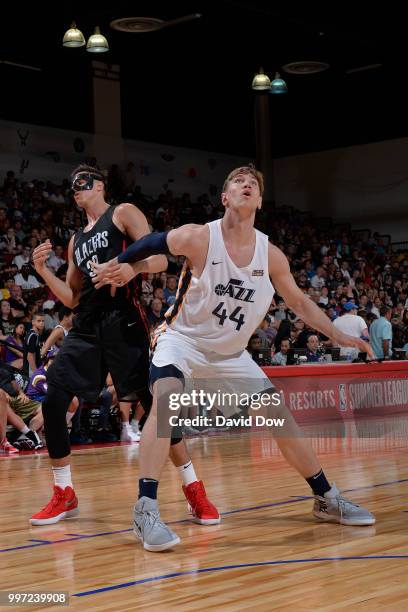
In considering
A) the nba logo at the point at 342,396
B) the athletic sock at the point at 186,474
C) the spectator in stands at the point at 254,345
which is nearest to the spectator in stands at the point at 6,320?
the spectator in stands at the point at 254,345

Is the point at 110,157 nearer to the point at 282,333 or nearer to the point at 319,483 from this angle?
the point at 282,333

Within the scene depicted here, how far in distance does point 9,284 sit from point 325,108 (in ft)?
49.7

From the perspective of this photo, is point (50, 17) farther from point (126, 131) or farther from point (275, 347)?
point (275, 347)

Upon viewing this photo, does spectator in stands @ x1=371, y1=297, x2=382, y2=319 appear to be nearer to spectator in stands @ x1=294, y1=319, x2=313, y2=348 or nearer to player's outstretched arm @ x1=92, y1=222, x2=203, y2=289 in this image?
spectator in stands @ x1=294, y1=319, x2=313, y2=348

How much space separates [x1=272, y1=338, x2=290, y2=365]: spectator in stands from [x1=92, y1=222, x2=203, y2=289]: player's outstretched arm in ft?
28.5

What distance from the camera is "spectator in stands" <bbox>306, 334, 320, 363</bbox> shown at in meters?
13.1

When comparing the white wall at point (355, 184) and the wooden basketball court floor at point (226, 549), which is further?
the white wall at point (355, 184)

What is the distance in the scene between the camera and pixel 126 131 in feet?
77.2

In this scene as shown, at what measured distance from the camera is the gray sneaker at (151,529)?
4207 mm

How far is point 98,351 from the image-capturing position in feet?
16.8

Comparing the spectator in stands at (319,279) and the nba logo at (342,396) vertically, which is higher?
the spectator in stands at (319,279)

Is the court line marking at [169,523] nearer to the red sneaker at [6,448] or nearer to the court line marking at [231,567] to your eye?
the court line marking at [231,567]

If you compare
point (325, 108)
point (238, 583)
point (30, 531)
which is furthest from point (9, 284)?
point (325, 108)

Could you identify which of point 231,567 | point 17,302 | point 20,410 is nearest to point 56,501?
point 231,567
